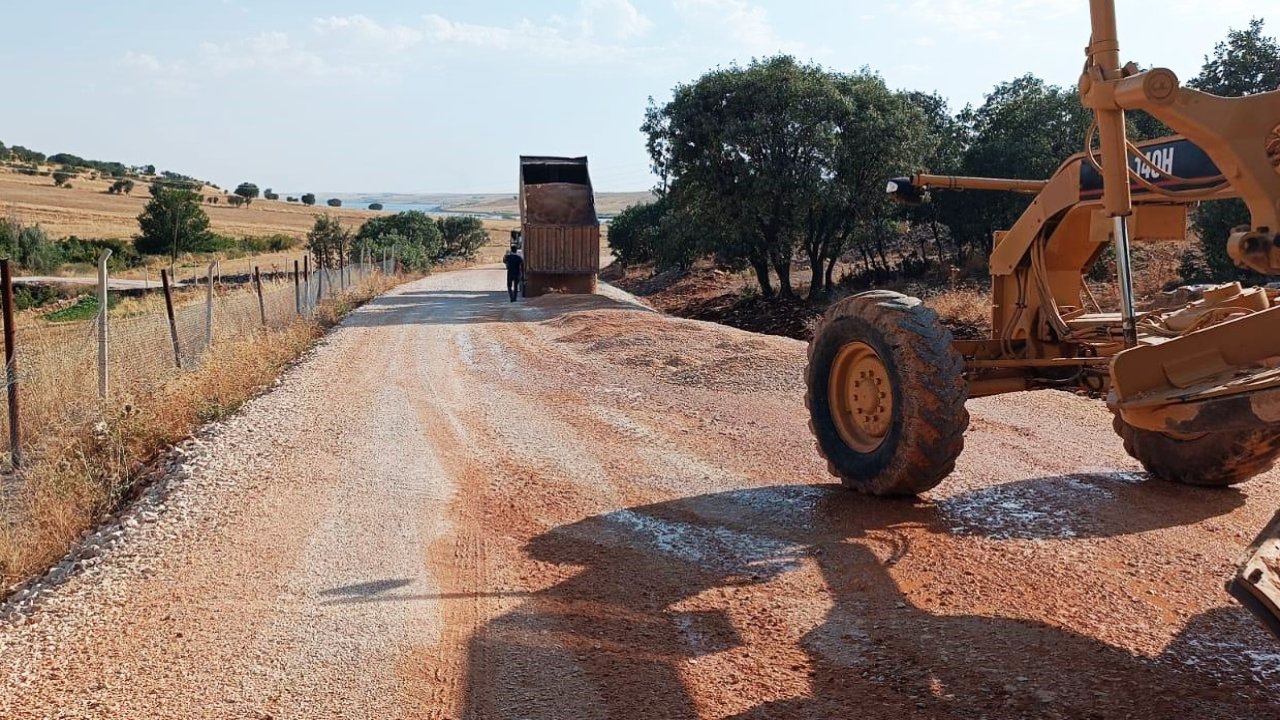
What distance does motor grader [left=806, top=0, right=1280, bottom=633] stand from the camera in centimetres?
434

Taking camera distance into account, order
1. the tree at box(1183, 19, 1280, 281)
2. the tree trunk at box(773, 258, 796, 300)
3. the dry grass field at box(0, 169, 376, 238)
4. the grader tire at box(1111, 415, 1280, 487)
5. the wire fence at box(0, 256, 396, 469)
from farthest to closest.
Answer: the dry grass field at box(0, 169, 376, 238) → the tree trunk at box(773, 258, 796, 300) → the tree at box(1183, 19, 1280, 281) → the wire fence at box(0, 256, 396, 469) → the grader tire at box(1111, 415, 1280, 487)

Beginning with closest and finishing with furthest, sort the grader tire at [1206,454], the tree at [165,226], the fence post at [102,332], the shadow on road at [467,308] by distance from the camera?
the grader tire at [1206,454]
the fence post at [102,332]
the shadow on road at [467,308]
the tree at [165,226]

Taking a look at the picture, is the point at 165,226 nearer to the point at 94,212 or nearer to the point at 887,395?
the point at 94,212

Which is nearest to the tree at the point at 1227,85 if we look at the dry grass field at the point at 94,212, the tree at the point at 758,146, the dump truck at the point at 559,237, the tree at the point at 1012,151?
the tree at the point at 1012,151

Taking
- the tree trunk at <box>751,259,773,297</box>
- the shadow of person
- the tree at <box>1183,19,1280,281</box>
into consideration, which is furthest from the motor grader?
the tree trunk at <box>751,259,773,297</box>

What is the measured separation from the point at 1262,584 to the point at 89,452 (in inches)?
351

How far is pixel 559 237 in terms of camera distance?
3086 cm

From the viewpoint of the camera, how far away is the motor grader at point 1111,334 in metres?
4.34

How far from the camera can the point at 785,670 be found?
432cm

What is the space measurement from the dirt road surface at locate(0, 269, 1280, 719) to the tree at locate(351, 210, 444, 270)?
144ft

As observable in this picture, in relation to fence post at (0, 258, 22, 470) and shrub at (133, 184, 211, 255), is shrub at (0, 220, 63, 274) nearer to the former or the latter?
shrub at (133, 184, 211, 255)

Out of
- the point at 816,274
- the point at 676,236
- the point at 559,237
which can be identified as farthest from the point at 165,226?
the point at 816,274

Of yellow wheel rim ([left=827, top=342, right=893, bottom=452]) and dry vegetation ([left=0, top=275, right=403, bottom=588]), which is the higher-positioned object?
yellow wheel rim ([left=827, top=342, right=893, bottom=452])

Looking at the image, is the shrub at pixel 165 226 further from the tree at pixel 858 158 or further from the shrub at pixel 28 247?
the tree at pixel 858 158
